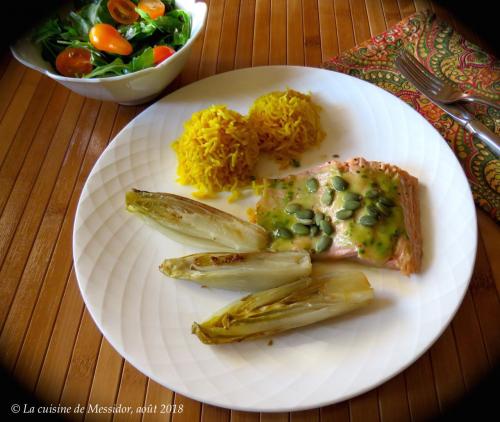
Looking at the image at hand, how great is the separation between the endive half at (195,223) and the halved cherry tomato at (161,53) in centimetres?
104

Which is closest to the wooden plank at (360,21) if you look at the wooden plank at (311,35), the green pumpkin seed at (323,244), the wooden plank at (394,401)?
the wooden plank at (311,35)

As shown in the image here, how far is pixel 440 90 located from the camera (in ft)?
9.91

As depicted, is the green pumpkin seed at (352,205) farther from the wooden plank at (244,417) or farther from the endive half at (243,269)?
the wooden plank at (244,417)

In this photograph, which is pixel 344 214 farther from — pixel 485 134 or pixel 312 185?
pixel 485 134

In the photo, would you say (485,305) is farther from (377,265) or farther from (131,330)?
(131,330)

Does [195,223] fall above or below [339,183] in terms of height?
below

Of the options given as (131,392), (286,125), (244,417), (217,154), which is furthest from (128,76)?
(244,417)

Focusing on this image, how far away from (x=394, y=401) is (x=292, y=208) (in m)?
1.13

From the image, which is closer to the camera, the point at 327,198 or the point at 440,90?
the point at 327,198

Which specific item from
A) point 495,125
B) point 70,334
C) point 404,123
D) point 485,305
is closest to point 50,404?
point 70,334

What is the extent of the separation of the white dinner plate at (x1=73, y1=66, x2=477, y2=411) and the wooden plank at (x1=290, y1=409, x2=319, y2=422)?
0.21 m

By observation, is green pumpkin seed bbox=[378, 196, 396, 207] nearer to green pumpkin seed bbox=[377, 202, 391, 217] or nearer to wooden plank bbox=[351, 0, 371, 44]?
green pumpkin seed bbox=[377, 202, 391, 217]

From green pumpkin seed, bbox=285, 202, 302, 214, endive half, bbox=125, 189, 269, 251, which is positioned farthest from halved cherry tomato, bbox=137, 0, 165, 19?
green pumpkin seed, bbox=285, 202, 302, 214

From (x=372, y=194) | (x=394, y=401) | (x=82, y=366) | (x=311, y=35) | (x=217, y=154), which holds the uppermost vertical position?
(x=311, y=35)
